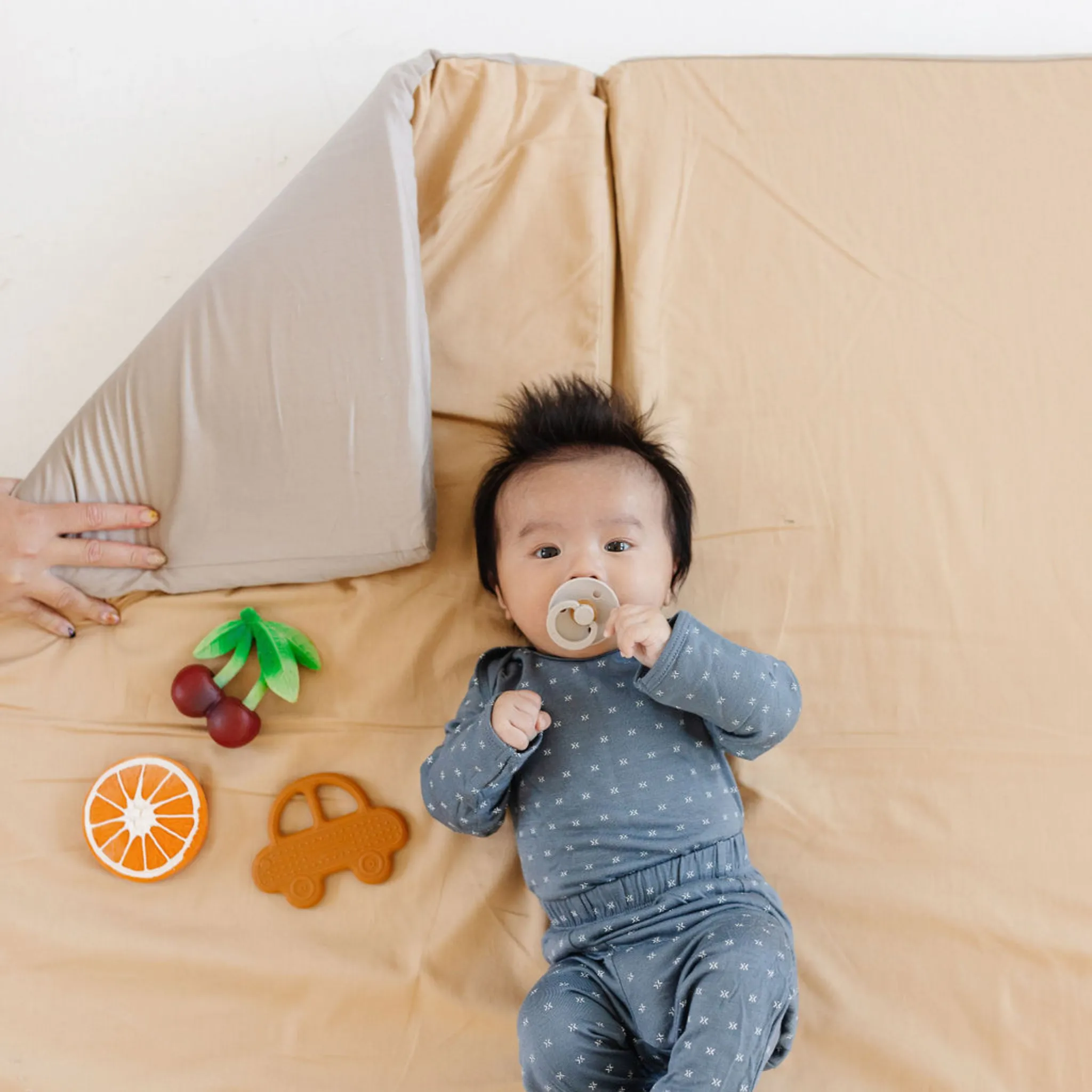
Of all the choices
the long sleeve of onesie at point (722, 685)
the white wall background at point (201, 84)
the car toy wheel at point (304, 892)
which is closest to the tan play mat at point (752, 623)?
the car toy wheel at point (304, 892)

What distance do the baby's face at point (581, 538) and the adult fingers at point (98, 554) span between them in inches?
17.1

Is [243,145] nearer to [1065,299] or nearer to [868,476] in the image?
[868,476]

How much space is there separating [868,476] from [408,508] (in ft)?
1.88

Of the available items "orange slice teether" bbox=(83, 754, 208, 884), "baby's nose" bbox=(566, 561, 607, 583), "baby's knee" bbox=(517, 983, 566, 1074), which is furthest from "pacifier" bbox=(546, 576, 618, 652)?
"orange slice teether" bbox=(83, 754, 208, 884)

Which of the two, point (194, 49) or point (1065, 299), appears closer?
point (1065, 299)

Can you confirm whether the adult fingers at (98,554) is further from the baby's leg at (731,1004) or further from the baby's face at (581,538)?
the baby's leg at (731,1004)

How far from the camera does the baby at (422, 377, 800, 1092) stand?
1.00 meters

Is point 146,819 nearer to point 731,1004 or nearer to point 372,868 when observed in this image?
point 372,868

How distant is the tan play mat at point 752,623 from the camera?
3.67 ft

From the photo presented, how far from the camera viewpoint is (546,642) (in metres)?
1.14

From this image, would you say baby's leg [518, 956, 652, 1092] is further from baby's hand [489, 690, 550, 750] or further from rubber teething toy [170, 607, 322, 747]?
rubber teething toy [170, 607, 322, 747]

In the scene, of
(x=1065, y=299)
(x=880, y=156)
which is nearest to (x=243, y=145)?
(x=880, y=156)

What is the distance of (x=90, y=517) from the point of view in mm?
1219

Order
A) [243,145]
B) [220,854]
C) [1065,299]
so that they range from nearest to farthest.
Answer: [220,854], [1065,299], [243,145]
